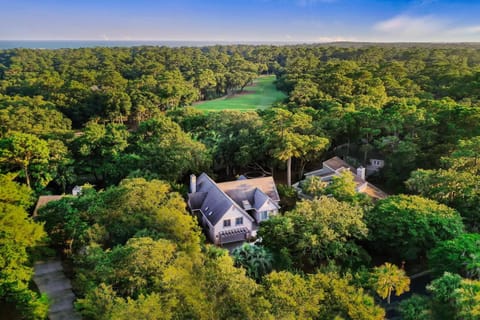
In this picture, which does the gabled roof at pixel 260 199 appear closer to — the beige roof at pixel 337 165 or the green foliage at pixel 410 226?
the green foliage at pixel 410 226

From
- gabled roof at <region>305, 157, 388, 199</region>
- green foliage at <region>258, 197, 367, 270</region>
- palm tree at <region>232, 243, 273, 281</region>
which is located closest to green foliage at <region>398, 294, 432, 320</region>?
green foliage at <region>258, 197, 367, 270</region>

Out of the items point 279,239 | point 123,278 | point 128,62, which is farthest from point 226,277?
point 128,62

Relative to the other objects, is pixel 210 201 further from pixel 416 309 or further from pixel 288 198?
pixel 416 309

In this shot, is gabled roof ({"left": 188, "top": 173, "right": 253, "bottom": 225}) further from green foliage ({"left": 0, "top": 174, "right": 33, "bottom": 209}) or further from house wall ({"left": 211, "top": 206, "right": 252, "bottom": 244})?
green foliage ({"left": 0, "top": 174, "right": 33, "bottom": 209})

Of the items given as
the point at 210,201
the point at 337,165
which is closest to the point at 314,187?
the point at 337,165

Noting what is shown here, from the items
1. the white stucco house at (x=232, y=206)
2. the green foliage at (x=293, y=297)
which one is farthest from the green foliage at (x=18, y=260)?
the white stucco house at (x=232, y=206)

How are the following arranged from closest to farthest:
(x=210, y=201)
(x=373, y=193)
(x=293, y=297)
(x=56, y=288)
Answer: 1. (x=293, y=297)
2. (x=56, y=288)
3. (x=210, y=201)
4. (x=373, y=193)
